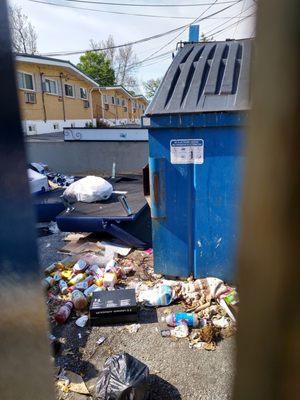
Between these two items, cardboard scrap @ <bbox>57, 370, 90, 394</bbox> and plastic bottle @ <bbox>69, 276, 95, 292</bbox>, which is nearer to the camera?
cardboard scrap @ <bbox>57, 370, 90, 394</bbox>

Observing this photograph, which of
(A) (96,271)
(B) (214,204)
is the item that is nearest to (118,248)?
(A) (96,271)

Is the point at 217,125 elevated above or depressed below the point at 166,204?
above

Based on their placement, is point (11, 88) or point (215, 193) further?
point (215, 193)

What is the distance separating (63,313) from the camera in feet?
10.1

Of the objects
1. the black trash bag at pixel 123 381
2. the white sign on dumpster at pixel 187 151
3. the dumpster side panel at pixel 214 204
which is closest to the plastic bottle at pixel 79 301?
the black trash bag at pixel 123 381

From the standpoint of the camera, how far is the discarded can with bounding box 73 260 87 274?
3.94 m

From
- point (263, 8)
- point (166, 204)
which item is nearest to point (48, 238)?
point (166, 204)

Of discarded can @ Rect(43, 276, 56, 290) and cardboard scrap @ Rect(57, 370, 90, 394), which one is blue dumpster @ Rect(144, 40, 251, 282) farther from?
cardboard scrap @ Rect(57, 370, 90, 394)

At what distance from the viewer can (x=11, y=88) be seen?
1.64 ft

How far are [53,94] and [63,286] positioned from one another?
46.8ft

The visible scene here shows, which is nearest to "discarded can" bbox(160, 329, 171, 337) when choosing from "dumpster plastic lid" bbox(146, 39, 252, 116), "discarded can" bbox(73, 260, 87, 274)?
"discarded can" bbox(73, 260, 87, 274)

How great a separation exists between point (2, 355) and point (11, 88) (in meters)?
0.48

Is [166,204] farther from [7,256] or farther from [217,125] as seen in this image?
[7,256]

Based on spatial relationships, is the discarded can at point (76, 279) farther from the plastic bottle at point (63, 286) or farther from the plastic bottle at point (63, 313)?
the plastic bottle at point (63, 313)
